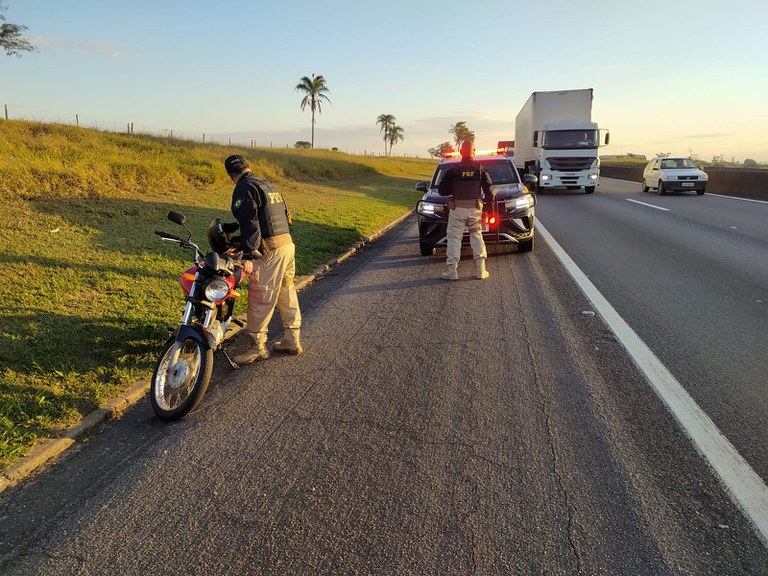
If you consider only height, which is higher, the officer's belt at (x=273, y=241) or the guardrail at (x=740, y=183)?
the guardrail at (x=740, y=183)

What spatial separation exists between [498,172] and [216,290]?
7504 millimetres

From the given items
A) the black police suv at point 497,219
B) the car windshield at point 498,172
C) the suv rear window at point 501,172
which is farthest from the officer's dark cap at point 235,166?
the suv rear window at point 501,172

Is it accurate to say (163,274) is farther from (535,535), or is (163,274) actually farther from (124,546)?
(535,535)

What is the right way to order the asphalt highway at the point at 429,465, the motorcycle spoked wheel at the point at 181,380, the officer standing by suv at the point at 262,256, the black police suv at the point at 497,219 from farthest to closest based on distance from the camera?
the black police suv at the point at 497,219, the officer standing by suv at the point at 262,256, the motorcycle spoked wheel at the point at 181,380, the asphalt highway at the point at 429,465

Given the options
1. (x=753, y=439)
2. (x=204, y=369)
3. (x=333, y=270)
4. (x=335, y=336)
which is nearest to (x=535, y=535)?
(x=753, y=439)

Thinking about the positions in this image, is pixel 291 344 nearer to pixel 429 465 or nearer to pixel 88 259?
pixel 429 465

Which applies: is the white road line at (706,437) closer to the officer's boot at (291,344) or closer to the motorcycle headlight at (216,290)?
the officer's boot at (291,344)

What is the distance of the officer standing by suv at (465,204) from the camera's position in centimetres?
779

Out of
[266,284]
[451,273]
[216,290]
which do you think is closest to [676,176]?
[451,273]

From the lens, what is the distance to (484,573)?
226cm

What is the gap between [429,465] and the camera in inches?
121

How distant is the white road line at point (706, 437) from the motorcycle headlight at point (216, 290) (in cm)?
333

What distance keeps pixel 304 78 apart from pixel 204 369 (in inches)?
2912

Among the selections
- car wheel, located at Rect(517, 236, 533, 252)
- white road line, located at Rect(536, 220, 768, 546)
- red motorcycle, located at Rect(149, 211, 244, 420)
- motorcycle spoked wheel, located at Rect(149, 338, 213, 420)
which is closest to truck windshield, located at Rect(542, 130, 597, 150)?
car wheel, located at Rect(517, 236, 533, 252)
